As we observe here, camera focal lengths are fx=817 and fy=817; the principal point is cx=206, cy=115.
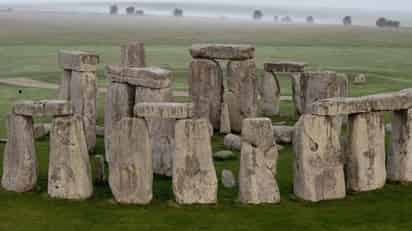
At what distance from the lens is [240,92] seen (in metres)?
25.9

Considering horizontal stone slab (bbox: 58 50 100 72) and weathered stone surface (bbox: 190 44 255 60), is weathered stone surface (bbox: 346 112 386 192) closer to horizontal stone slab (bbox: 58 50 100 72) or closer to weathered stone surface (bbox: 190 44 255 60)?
horizontal stone slab (bbox: 58 50 100 72)

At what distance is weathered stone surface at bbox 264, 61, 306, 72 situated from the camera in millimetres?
28391

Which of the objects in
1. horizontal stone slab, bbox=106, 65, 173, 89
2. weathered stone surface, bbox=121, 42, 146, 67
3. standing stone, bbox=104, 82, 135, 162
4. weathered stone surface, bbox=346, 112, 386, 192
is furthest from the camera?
weathered stone surface, bbox=121, 42, 146, 67

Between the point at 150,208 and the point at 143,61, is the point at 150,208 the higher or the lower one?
the lower one

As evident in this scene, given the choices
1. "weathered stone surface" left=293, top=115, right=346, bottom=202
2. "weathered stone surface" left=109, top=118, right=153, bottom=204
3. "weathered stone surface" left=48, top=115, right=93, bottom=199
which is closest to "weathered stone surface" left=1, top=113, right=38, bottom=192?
"weathered stone surface" left=48, top=115, right=93, bottom=199

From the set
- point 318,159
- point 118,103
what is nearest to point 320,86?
point 118,103

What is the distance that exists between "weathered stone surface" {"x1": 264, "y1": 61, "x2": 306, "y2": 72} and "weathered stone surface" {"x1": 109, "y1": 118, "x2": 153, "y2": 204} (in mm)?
12592

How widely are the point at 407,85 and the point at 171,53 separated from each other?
25428mm

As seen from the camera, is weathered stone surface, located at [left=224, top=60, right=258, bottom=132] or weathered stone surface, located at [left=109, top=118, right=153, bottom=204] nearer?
weathered stone surface, located at [left=109, top=118, right=153, bottom=204]

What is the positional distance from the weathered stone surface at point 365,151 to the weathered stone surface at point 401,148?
93 cm

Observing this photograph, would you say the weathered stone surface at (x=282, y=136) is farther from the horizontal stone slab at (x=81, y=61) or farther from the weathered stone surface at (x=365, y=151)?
the horizontal stone slab at (x=81, y=61)

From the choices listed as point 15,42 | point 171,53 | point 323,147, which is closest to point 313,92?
point 323,147

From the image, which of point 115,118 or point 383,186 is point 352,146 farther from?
point 115,118

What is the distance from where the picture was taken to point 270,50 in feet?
206
